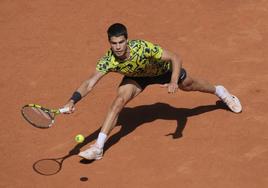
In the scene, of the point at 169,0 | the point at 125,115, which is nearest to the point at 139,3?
the point at 169,0

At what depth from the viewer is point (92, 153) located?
9.75 m

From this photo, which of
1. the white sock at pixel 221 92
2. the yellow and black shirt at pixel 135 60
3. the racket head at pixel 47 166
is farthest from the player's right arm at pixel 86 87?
the white sock at pixel 221 92

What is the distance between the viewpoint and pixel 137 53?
974cm

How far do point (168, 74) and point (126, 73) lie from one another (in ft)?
2.42

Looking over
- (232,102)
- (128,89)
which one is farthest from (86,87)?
(232,102)

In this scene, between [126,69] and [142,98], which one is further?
[142,98]

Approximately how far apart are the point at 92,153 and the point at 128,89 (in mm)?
1086

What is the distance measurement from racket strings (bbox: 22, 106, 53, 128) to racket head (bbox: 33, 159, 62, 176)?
731mm

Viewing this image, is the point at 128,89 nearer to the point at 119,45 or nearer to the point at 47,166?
the point at 119,45

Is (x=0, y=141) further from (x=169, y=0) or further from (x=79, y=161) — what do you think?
(x=169, y=0)

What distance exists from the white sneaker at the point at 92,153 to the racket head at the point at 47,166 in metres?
0.39

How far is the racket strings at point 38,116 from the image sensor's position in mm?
9391

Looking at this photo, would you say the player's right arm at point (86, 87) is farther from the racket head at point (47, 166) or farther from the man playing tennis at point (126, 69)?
the racket head at point (47, 166)

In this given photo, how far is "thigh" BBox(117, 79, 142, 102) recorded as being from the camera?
998cm
